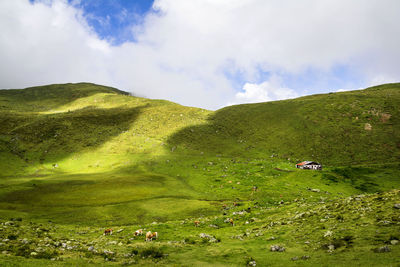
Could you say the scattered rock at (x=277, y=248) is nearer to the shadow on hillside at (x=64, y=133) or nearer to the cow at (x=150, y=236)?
the cow at (x=150, y=236)

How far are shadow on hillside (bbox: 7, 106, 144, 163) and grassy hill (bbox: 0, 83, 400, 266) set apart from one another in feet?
1.85

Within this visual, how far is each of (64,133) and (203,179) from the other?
8135 centimetres

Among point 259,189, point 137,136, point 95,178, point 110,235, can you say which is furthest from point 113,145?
point 110,235

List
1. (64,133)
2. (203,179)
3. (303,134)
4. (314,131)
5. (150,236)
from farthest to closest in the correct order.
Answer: (64,133) → (314,131) → (303,134) → (203,179) → (150,236)

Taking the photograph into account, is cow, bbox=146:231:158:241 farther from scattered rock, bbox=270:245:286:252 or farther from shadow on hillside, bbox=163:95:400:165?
shadow on hillside, bbox=163:95:400:165

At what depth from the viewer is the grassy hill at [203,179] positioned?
17.2 metres

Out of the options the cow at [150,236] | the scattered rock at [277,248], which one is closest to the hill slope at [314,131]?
the cow at [150,236]

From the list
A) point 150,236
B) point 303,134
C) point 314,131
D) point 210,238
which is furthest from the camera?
point 314,131

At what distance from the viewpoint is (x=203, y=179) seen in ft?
209

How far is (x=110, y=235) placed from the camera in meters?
25.5

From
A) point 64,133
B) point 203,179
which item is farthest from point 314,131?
point 64,133

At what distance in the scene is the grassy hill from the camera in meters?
17.2

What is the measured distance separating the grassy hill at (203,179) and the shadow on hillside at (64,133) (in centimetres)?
56

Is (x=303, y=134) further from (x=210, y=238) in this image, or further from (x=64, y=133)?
(x=64, y=133)
